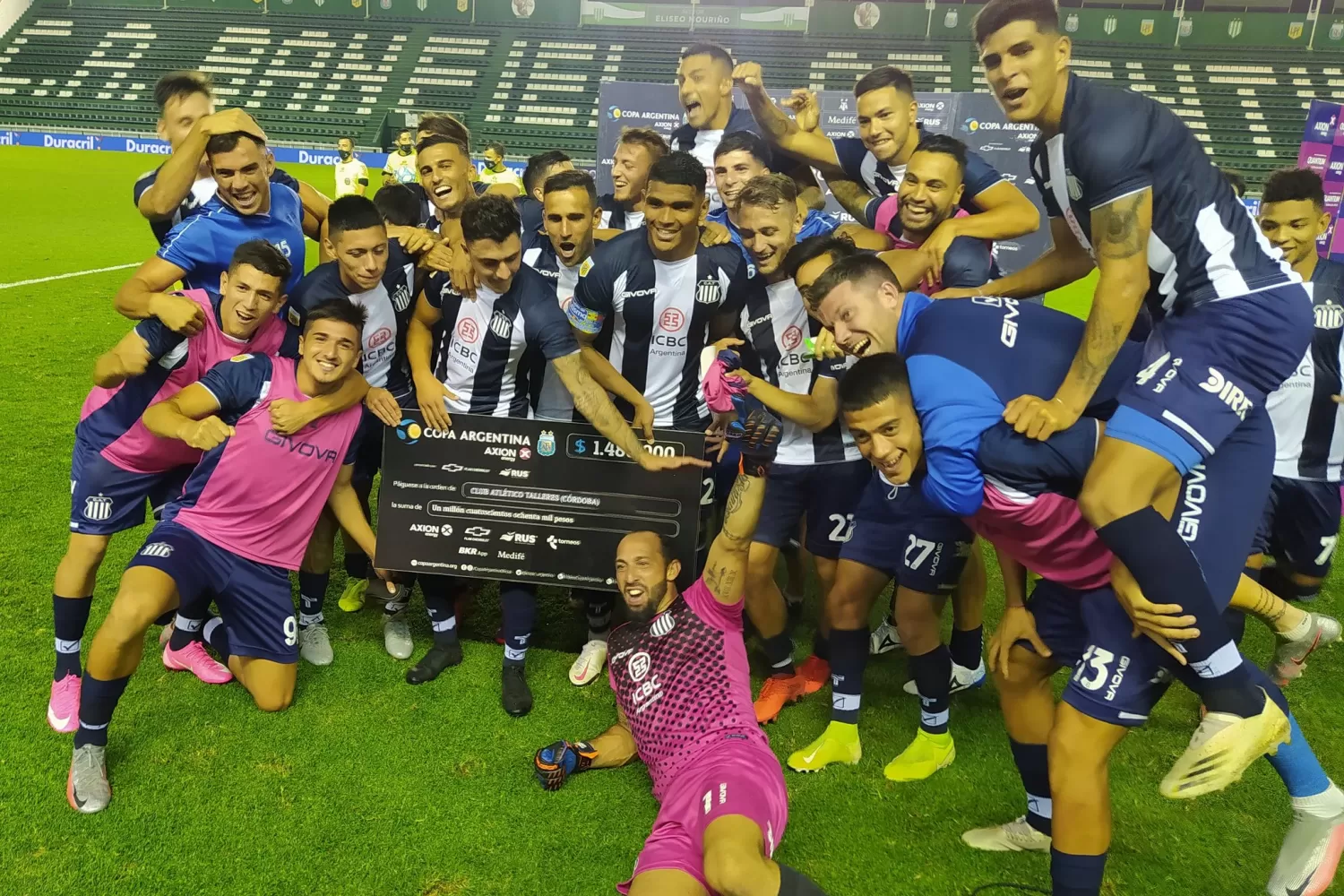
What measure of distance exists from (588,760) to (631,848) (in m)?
0.48

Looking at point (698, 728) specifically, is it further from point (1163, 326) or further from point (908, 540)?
point (1163, 326)

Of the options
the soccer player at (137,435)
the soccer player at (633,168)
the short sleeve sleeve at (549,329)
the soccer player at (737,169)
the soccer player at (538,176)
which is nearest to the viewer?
the soccer player at (137,435)

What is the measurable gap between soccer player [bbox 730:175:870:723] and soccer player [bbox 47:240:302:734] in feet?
7.11

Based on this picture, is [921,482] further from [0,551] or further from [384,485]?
[0,551]

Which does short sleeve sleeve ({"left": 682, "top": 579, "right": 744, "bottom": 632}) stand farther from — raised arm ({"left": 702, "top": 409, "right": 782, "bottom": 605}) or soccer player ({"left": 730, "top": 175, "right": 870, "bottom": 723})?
soccer player ({"left": 730, "top": 175, "right": 870, "bottom": 723})

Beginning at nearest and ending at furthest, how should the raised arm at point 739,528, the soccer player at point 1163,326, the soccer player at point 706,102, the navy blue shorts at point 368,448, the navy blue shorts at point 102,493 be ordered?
the soccer player at point 1163,326, the raised arm at point 739,528, the navy blue shorts at point 102,493, the navy blue shorts at point 368,448, the soccer player at point 706,102

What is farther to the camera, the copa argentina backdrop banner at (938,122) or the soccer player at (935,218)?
the copa argentina backdrop banner at (938,122)

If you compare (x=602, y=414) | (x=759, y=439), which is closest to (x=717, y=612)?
(x=759, y=439)

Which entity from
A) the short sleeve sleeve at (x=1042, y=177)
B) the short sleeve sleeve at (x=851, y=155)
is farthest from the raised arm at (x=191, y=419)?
the short sleeve sleeve at (x=851, y=155)

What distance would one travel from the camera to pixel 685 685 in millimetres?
3434

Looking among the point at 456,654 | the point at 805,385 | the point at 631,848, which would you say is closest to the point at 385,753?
the point at 456,654

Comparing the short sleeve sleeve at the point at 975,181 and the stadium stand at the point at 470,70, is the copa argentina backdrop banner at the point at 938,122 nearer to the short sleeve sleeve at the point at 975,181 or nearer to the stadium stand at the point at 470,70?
the short sleeve sleeve at the point at 975,181

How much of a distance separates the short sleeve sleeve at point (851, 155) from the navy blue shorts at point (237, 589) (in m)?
3.85

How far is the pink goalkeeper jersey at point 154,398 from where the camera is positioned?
408 cm
